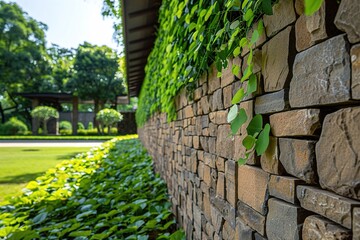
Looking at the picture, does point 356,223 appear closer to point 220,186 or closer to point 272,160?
point 272,160

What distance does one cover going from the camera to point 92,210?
293 cm

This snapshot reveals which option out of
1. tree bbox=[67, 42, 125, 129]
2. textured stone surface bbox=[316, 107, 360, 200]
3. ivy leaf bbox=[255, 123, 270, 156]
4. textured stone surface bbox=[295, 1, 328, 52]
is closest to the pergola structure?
tree bbox=[67, 42, 125, 129]

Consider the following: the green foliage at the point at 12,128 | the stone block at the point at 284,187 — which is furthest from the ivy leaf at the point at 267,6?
the green foliage at the point at 12,128

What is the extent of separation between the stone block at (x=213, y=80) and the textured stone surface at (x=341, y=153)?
83 centimetres

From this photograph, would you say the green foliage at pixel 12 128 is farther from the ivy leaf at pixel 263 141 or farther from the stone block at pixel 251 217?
the ivy leaf at pixel 263 141

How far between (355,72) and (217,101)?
35.7 inches

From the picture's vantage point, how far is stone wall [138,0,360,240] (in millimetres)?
612

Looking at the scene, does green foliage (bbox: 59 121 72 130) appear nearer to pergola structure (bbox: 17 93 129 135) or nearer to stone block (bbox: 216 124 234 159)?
pergola structure (bbox: 17 93 129 135)

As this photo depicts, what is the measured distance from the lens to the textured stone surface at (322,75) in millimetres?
621

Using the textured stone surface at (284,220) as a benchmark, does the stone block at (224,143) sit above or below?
above

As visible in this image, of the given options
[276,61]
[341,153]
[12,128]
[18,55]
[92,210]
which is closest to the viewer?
[341,153]

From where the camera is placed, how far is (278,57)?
88 centimetres

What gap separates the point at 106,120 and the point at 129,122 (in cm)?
299

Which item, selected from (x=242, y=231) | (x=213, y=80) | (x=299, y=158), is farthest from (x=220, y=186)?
(x=299, y=158)
